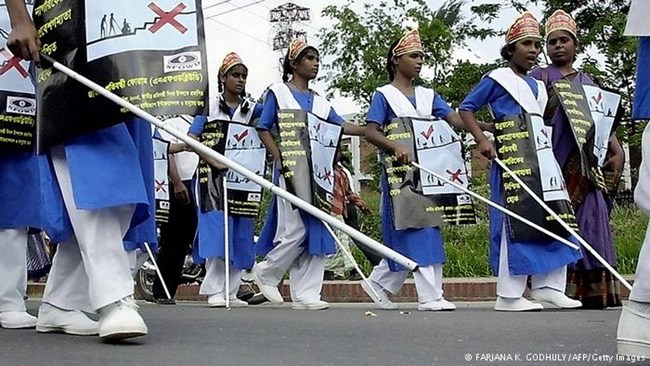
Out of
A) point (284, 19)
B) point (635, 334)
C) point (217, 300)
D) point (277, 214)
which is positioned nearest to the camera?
point (635, 334)

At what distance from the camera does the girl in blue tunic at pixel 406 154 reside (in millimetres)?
6688

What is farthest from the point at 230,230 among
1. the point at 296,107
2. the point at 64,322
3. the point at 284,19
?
the point at 284,19

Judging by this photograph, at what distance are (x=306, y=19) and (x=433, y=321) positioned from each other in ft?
136

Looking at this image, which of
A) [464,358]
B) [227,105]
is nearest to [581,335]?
[464,358]

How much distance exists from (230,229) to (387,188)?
1579mm

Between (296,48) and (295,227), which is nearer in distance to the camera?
(295,227)

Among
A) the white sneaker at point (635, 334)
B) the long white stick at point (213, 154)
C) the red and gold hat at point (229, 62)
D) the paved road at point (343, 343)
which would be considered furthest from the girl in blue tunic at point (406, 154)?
the white sneaker at point (635, 334)

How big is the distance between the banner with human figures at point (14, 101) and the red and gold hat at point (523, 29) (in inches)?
119

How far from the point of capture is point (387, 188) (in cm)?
696

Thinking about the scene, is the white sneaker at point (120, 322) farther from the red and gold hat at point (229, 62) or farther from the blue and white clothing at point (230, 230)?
the red and gold hat at point (229, 62)

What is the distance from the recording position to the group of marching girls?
4039mm

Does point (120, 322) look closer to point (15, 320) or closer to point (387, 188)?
point (15, 320)

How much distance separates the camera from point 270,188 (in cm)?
377

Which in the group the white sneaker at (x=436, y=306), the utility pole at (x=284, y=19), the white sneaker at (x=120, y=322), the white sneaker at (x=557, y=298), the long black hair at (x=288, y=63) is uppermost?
the utility pole at (x=284, y=19)
